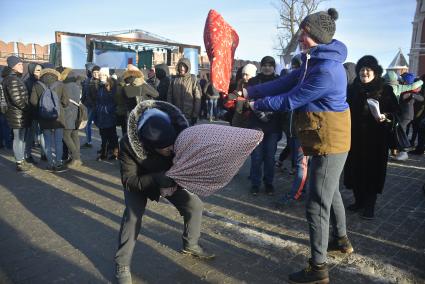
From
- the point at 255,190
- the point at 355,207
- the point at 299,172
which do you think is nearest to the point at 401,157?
the point at 355,207

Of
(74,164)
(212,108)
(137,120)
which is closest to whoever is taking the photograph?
(137,120)

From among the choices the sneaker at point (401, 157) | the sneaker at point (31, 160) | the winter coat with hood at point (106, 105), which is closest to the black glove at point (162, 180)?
the winter coat with hood at point (106, 105)

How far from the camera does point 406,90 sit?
679 cm

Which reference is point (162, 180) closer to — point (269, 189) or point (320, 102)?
point (320, 102)

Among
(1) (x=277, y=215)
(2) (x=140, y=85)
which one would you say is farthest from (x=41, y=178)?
(1) (x=277, y=215)

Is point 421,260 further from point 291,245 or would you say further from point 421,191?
point 421,191

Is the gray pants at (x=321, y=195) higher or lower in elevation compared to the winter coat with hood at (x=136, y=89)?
lower

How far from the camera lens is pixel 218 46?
299 centimetres

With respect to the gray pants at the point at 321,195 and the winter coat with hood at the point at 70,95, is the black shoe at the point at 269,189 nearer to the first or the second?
the gray pants at the point at 321,195

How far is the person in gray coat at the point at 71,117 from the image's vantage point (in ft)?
21.5

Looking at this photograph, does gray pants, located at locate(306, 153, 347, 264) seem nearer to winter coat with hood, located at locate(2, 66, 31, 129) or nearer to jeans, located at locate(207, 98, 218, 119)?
winter coat with hood, located at locate(2, 66, 31, 129)

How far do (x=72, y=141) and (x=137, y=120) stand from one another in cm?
478

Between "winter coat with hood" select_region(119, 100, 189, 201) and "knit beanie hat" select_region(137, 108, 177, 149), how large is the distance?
8 centimetres

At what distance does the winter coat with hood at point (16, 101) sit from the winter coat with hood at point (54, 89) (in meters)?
0.27
